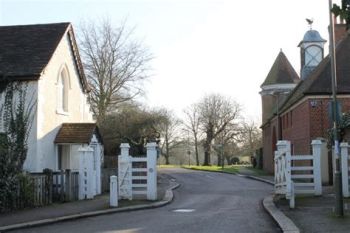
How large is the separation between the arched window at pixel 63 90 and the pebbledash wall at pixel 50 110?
0.18 metres

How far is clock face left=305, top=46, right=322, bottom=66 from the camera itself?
46.4 meters

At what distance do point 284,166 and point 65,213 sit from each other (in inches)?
276

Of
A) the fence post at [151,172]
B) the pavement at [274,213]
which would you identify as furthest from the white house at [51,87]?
the pavement at [274,213]

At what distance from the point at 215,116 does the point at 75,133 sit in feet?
203

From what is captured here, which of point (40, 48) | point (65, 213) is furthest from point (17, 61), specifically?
point (65, 213)

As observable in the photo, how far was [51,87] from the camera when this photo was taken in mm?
25469

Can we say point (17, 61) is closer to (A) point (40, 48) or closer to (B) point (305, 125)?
(A) point (40, 48)

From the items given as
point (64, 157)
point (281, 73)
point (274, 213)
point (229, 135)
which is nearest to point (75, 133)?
point (64, 157)

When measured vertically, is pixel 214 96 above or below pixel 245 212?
above

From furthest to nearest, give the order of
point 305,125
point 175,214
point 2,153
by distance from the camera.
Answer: point 305,125 < point 2,153 < point 175,214

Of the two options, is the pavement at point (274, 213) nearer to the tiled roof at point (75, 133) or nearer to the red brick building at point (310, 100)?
the tiled roof at point (75, 133)

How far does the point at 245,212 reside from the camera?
57.0 ft

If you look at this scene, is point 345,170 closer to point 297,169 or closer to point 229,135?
point 297,169

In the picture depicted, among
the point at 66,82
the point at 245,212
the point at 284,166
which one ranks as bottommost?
the point at 245,212
